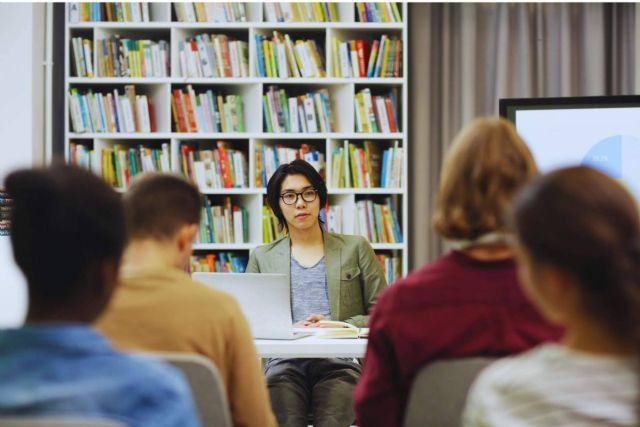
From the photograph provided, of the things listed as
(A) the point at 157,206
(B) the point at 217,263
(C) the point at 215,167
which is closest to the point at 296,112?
(C) the point at 215,167

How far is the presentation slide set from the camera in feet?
11.3

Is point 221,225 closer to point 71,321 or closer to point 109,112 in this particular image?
point 109,112

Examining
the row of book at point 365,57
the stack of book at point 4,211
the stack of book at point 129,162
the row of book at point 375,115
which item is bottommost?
the stack of book at point 4,211

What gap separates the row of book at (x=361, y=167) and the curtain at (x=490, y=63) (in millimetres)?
385

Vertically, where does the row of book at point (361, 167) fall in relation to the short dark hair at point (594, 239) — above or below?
above

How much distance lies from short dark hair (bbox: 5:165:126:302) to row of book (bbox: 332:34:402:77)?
134 inches

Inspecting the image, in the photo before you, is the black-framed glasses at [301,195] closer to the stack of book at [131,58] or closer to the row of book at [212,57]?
the row of book at [212,57]

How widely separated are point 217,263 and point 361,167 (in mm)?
945

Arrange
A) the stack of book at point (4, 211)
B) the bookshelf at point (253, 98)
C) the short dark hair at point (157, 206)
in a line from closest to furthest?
the short dark hair at point (157, 206) < the stack of book at point (4, 211) < the bookshelf at point (253, 98)

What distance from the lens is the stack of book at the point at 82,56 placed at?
4.35m

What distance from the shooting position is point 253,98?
14.4 feet

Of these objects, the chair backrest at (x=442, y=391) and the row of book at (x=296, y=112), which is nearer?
the chair backrest at (x=442, y=391)

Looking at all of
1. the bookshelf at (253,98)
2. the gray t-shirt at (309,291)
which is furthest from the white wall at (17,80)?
the gray t-shirt at (309,291)

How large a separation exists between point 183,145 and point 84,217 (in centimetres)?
339
